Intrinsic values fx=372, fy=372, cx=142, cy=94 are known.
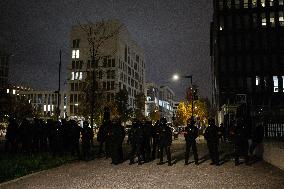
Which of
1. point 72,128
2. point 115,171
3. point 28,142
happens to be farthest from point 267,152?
point 28,142

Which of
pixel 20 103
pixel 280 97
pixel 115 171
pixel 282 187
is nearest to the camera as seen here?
pixel 282 187

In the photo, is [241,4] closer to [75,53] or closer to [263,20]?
[263,20]

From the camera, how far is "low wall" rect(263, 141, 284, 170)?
13.4 m

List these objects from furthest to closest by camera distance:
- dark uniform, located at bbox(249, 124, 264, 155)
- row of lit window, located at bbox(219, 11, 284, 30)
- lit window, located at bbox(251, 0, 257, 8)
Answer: lit window, located at bbox(251, 0, 257, 8), row of lit window, located at bbox(219, 11, 284, 30), dark uniform, located at bbox(249, 124, 264, 155)

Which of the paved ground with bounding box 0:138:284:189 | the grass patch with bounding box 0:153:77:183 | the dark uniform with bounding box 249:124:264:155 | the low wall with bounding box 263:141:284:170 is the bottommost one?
the paved ground with bounding box 0:138:284:189

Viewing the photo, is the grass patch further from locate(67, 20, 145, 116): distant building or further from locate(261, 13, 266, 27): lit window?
locate(67, 20, 145, 116): distant building

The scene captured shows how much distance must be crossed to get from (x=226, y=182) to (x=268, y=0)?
6114 cm

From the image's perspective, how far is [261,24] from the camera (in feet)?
213

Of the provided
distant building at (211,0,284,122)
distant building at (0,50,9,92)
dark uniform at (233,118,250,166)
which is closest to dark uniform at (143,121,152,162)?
dark uniform at (233,118,250,166)

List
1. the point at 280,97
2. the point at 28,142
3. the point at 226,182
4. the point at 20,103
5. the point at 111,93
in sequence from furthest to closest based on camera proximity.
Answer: the point at 111,93 → the point at 20,103 → the point at 280,97 → the point at 28,142 → the point at 226,182

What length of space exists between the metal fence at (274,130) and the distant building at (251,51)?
41.1 metres

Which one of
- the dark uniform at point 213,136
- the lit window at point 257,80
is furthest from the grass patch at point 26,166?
the lit window at point 257,80

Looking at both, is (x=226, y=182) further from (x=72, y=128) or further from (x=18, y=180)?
(x=72, y=128)

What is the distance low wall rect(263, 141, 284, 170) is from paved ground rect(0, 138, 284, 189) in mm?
305
